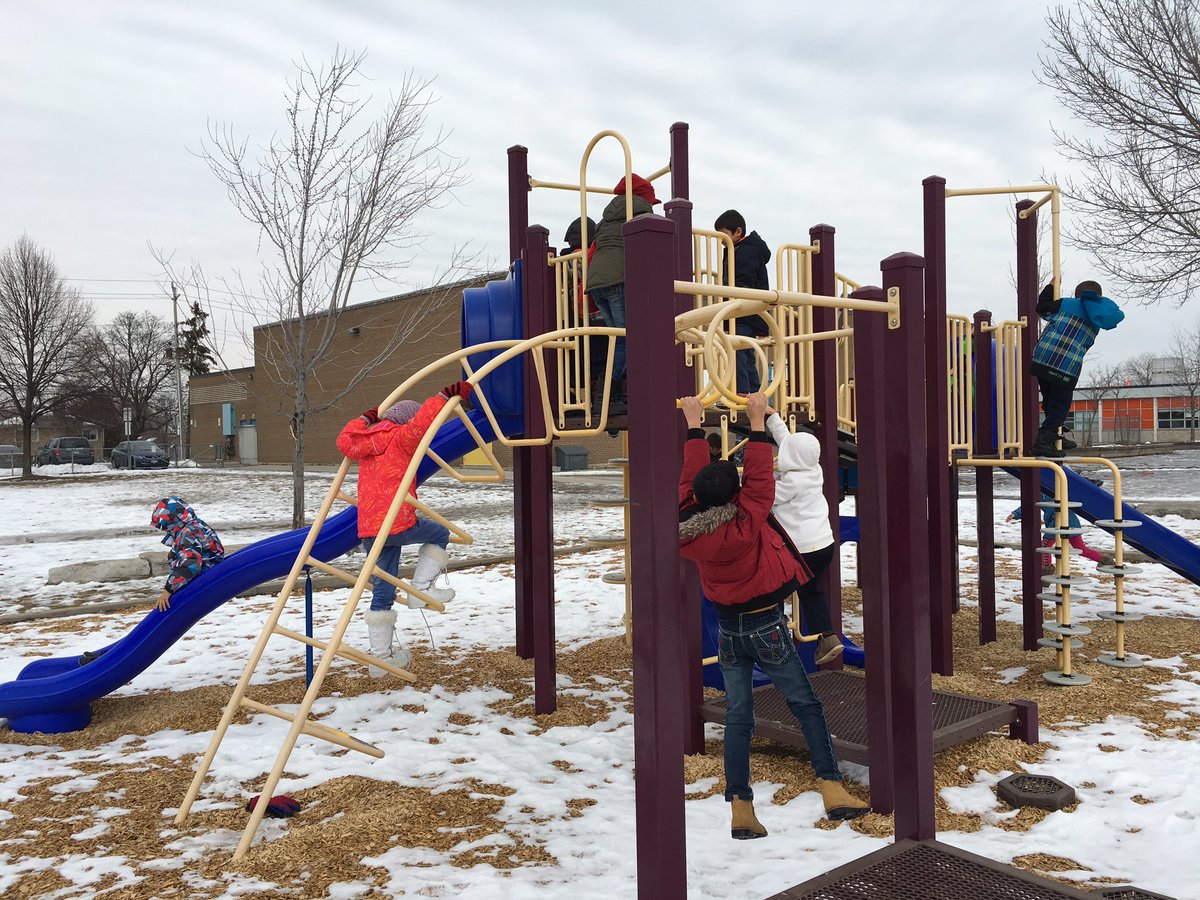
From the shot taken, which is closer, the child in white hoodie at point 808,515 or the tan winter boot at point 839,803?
the tan winter boot at point 839,803

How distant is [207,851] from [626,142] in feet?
13.0

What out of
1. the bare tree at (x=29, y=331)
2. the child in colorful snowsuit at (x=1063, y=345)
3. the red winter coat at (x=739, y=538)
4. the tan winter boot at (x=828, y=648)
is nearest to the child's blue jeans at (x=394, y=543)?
the tan winter boot at (x=828, y=648)

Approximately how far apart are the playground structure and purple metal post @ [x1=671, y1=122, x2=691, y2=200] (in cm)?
1

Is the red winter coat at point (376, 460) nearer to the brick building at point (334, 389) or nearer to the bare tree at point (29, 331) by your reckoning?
the brick building at point (334, 389)

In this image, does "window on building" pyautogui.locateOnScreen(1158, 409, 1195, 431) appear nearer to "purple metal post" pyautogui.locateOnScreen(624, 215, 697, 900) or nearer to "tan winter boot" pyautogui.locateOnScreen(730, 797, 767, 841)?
"tan winter boot" pyautogui.locateOnScreen(730, 797, 767, 841)

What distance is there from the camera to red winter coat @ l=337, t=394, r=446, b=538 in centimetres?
Answer: 535

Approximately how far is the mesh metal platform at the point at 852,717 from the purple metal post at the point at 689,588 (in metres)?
0.09

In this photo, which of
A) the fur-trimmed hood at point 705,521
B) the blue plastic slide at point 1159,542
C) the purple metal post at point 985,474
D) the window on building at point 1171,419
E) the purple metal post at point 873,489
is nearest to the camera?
→ the fur-trimmed hood at point 705,521

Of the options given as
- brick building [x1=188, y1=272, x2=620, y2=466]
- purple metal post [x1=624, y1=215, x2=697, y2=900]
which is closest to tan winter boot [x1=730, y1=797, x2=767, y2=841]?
purple metal post [x1=624, y1=215, x2=697, y2=900]

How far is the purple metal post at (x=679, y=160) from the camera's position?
18.8 feet

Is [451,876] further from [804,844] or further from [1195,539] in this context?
[1195,539]

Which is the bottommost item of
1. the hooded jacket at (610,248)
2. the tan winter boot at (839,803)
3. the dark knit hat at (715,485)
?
the tan winter boot at (839,803)

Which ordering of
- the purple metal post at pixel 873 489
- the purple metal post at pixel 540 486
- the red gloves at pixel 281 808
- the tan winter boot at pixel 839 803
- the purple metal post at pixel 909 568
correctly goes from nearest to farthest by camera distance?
the purple metal post at pixel 909 568
the purple metal post at pixel 873 489
the tan winter boot at pixel 839 803
the red gloves at pixel 281 808
the purple metal post at pixel 540 486

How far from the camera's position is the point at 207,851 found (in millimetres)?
3424
